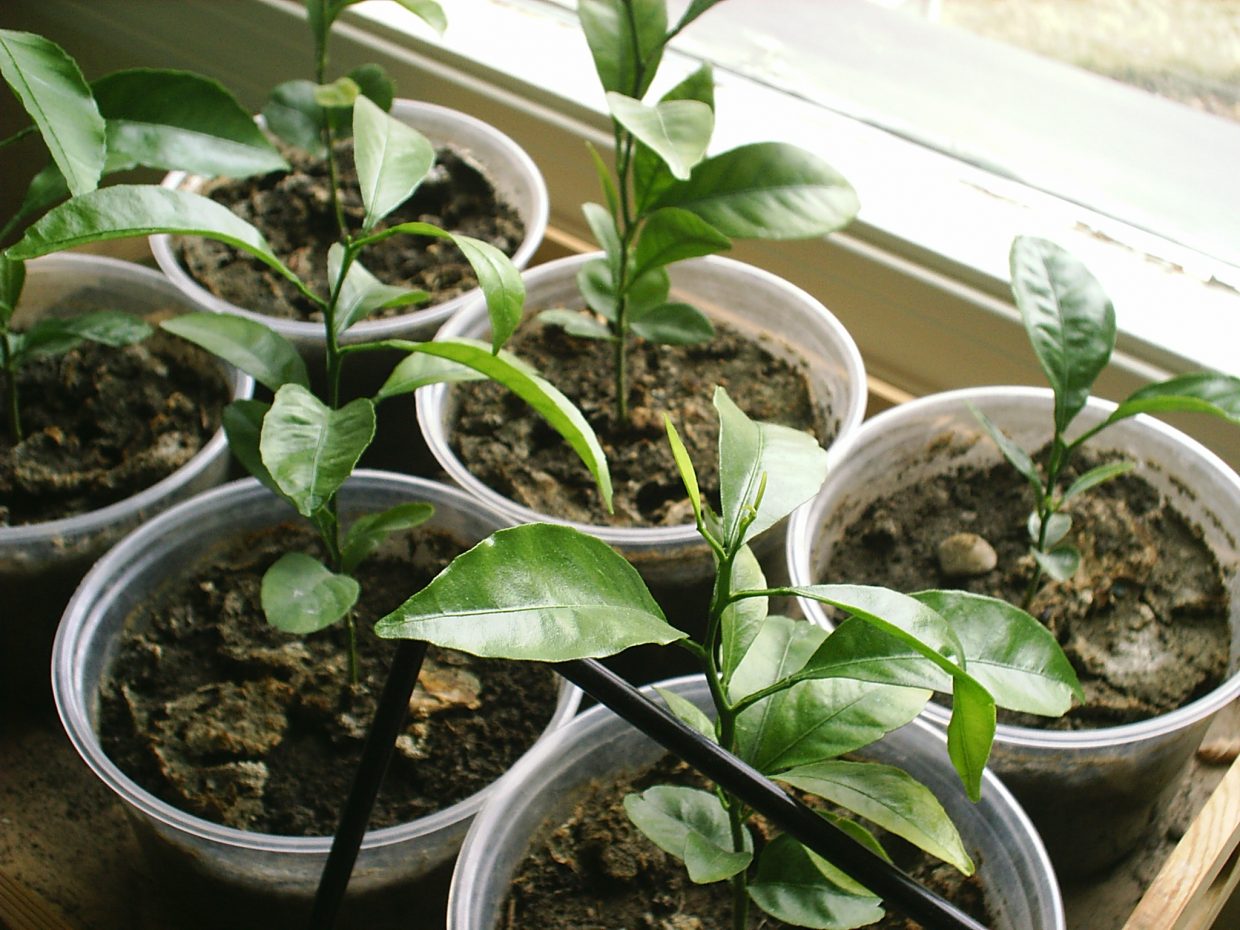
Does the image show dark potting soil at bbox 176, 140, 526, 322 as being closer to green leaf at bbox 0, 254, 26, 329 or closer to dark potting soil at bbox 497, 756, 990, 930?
green leaf at bbox 0, 254, 26, 329

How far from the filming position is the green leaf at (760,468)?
0.53 meters

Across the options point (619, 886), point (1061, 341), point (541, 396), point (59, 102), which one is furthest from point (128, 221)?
point (1061, 341)

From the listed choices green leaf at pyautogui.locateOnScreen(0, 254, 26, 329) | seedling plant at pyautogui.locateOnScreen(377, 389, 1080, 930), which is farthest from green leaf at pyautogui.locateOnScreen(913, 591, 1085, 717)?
green leaf at pyautogui.locateOnScreen(0, 254, 26, 329)

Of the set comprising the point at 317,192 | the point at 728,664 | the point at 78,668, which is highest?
the point at 728,664

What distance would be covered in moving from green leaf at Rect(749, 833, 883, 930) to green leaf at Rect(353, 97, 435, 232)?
15.7 inches

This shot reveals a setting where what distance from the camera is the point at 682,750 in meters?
0.45

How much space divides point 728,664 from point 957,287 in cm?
56

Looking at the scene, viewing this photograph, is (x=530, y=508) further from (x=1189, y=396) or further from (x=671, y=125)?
(x=1189, y=396)

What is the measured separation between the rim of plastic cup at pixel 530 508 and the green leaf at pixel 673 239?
15cm

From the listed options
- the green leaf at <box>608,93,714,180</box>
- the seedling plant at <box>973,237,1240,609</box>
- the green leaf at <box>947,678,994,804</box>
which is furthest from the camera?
the seedling plant at <box>973,237,1240,609</box>

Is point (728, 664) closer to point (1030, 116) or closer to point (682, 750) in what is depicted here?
point (682, 750)

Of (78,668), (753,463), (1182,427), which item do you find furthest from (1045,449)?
(78,668)

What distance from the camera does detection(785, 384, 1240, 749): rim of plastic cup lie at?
689 mm

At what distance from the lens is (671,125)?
0.67m
